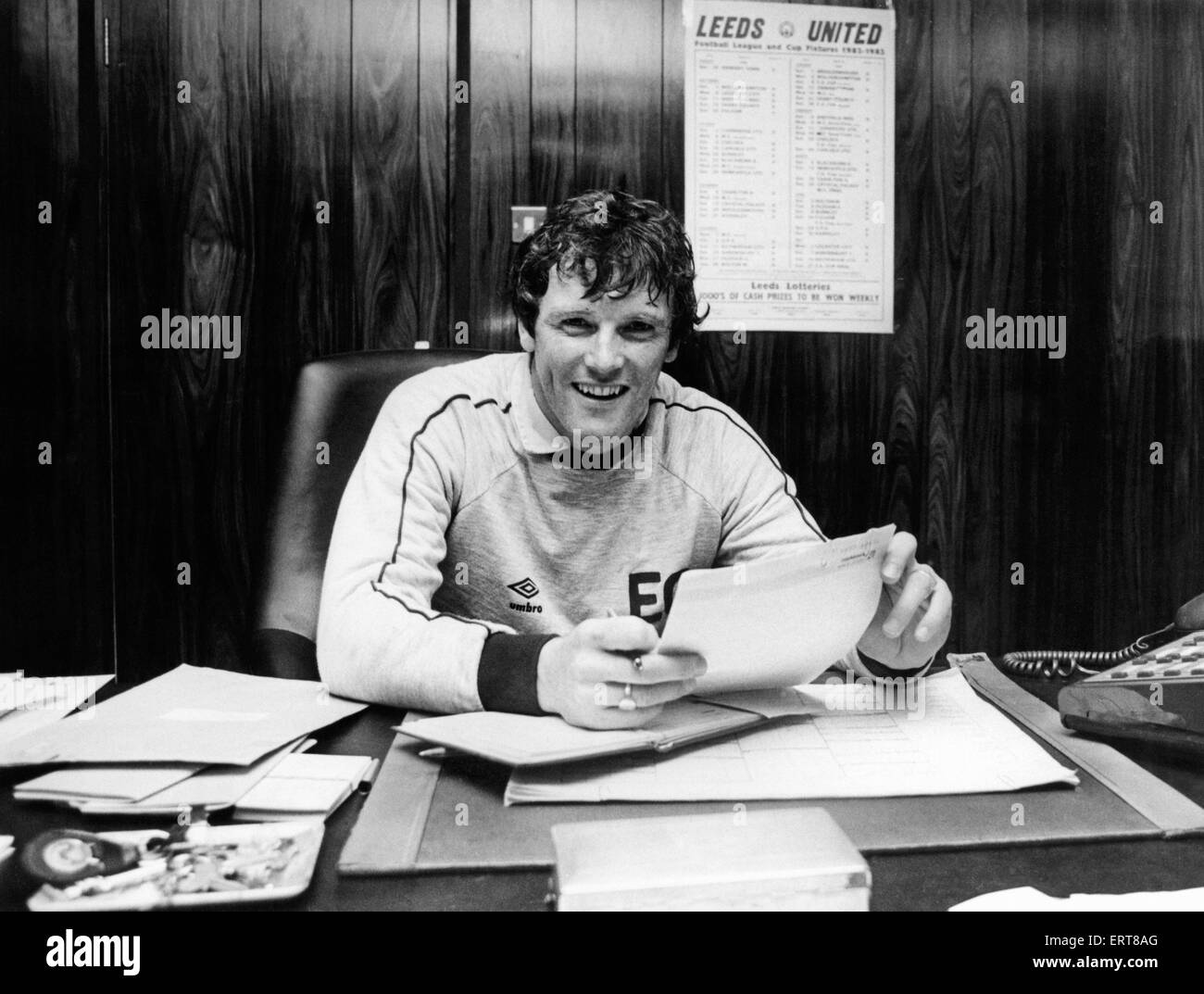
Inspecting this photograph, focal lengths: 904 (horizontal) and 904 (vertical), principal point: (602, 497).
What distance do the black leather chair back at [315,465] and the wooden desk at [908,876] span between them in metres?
0.47

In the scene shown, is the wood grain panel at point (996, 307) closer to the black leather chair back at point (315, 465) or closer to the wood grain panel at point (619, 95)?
the wood grain panel at point (619, 95)

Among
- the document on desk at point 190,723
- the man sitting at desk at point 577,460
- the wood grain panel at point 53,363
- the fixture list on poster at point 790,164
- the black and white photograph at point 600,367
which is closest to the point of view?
the document on desk at point 190,723

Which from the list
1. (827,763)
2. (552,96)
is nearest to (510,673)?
(827,763)

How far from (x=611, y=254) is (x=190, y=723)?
560 mm

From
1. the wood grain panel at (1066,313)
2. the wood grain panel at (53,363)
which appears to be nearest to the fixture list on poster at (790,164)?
the wood grain panel at (1066,313)

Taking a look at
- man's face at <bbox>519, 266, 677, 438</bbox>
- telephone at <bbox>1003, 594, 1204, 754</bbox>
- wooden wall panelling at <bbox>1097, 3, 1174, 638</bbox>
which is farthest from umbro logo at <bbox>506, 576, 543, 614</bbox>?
wooden wall panelling at <bbox>1097, 3, 1174, 638</bbox>

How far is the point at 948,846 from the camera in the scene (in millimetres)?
Result: 395

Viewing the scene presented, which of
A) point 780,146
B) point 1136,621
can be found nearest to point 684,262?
point 780,146

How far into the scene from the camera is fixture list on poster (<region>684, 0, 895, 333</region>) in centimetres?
133

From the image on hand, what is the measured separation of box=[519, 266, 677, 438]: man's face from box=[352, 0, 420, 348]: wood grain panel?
47 cm

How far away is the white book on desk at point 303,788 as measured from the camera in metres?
0.42

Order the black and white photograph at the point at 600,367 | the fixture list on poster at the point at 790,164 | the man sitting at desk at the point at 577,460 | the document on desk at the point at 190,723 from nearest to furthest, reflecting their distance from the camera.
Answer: the document on desk at the point at 190,723
the black and white photograph at the point at 600,367
the man sitting at desk at the point at 577,460
the fixture list on poster at the point at 790,164

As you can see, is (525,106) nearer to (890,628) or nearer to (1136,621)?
(890,628)

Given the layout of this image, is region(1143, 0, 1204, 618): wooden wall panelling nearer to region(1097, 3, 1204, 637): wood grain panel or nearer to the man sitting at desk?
region(1097, 3, 1204, 637): wood grain panel
